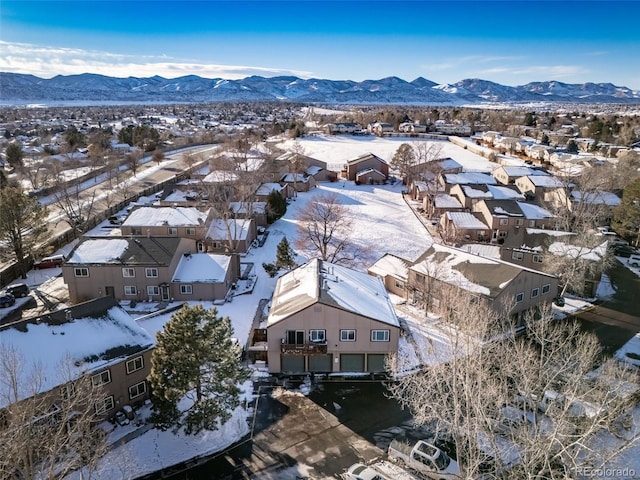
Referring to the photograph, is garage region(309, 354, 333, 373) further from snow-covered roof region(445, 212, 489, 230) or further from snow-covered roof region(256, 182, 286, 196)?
snow-covered roof region(256, 182, 286, 196)

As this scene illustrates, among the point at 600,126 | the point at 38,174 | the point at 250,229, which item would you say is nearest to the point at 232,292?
the point at 250,229

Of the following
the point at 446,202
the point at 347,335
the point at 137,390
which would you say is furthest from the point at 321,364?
the point at 446,202

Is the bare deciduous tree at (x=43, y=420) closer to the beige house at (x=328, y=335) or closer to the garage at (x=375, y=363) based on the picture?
the beige house at (x=328, y=335)

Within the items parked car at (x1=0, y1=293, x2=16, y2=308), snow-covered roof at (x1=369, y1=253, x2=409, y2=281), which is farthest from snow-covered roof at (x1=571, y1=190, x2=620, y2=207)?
parked car at (x1=0, y1=293, x2=16, y2=308)

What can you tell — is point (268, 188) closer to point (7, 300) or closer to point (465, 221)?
point (465, 221)

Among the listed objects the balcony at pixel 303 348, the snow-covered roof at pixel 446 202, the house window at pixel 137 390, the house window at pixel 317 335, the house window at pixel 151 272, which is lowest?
the house window at pixel 137 390

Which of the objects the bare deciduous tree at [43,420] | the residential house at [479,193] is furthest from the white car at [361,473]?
the residential house at [479,193]

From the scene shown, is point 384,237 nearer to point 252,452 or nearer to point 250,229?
point 250,229
